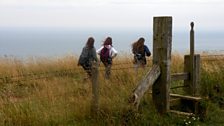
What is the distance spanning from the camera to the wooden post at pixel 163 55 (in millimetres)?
9250

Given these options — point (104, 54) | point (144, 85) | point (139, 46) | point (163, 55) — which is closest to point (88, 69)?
point (104, 54)

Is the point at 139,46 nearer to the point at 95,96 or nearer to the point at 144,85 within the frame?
the point at 144,85

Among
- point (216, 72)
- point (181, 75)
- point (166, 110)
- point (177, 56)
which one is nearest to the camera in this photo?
point (166, 110)

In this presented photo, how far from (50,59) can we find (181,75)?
9628mm

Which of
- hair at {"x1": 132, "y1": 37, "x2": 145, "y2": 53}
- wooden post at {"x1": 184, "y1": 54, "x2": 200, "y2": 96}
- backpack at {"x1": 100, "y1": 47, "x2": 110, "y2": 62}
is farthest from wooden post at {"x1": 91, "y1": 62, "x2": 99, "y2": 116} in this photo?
hair at {"x1": 132, "y1": 37, "x2": 145, "y2": 53}

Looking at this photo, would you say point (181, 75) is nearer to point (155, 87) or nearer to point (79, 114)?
point (155, 87)

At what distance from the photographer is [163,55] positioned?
9250 millimetres

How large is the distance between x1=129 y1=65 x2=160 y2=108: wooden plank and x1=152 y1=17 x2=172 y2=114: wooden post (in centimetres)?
15

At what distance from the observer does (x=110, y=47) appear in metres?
15.5

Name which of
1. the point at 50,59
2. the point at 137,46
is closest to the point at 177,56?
the point at 137,46

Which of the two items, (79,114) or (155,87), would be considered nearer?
(79,114)

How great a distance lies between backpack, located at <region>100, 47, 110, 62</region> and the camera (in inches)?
604

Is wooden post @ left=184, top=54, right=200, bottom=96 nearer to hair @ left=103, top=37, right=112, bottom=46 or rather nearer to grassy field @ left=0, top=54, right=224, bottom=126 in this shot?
grassy field @ left=0, top=54, right=224, bottom=126

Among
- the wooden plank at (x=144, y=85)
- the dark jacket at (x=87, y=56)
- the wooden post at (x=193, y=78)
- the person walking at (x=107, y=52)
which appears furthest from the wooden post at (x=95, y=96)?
the person walking at (x=107, y=52)
